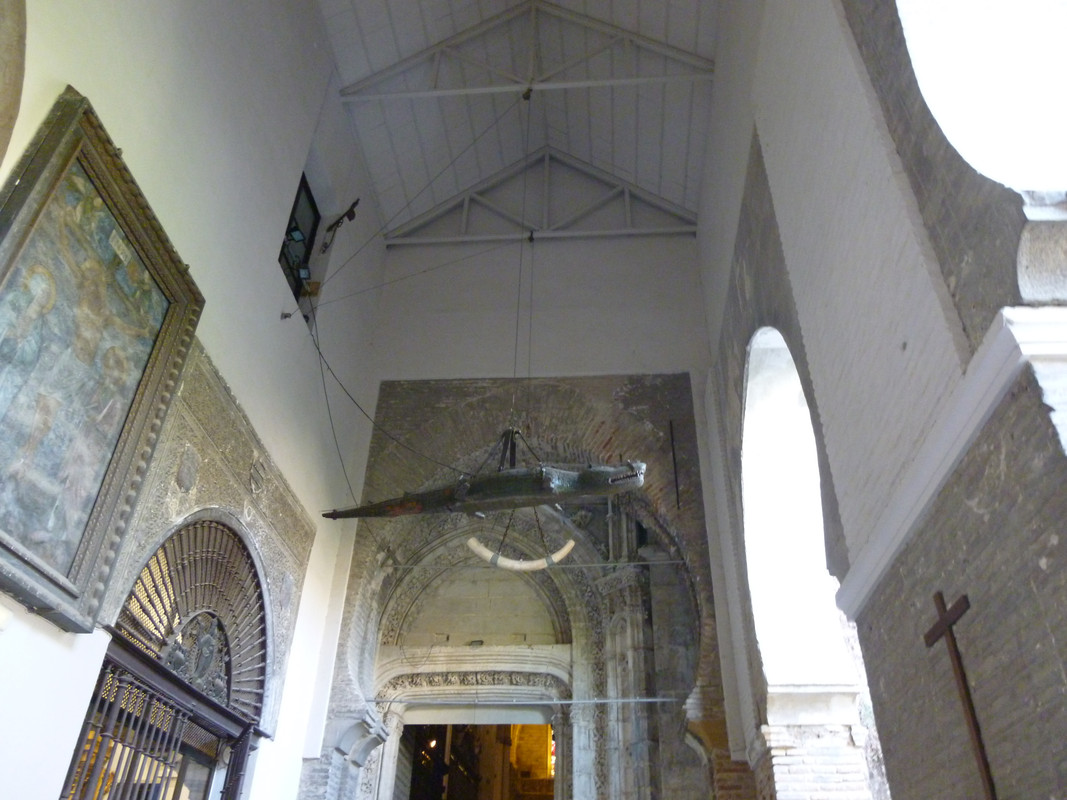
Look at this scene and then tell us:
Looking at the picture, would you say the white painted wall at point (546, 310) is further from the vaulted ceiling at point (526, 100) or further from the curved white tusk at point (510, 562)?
the curved white tusk at point (510, 562)

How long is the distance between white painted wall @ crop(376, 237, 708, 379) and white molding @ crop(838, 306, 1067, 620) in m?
5.52

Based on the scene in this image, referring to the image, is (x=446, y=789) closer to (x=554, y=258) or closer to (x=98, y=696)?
(x=554, y=258)

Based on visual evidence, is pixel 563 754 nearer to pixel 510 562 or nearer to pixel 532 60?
pixel 510 562

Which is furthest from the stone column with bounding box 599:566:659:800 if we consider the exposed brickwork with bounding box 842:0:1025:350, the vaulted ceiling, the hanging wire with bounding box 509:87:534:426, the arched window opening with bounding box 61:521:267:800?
the exposed brickwork with bounding box 842:0:1025:350

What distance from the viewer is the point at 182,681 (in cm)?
545

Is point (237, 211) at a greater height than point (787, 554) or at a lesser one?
greater

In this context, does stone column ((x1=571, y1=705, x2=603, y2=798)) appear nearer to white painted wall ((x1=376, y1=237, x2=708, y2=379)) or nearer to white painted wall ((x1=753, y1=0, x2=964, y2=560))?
white painted wall ((x1=376, y1=237, x2=708, y2=379))

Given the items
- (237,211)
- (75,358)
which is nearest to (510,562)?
(237,211)

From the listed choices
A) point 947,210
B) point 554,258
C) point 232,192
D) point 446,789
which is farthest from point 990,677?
point 446,789

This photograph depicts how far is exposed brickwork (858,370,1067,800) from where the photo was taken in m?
2.60

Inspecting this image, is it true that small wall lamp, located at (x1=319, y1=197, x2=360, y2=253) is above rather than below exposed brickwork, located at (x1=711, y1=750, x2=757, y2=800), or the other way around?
above

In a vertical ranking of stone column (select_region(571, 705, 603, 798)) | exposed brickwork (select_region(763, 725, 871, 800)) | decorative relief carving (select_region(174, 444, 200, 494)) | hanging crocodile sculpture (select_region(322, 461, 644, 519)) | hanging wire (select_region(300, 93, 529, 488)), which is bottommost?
exposed brickwork (select_region(763, 725, 871, 800))

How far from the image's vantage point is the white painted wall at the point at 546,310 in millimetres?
9539

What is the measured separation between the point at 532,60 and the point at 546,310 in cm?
268
